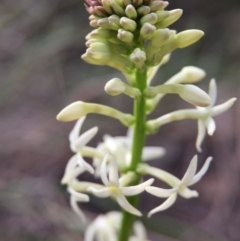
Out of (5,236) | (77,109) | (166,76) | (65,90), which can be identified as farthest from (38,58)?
(77,109)

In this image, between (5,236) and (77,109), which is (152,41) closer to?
(77,109)

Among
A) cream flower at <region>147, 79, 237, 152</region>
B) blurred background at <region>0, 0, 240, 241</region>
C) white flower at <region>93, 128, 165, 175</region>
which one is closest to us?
cream flower at <region>147, 79, 237, 152</region>

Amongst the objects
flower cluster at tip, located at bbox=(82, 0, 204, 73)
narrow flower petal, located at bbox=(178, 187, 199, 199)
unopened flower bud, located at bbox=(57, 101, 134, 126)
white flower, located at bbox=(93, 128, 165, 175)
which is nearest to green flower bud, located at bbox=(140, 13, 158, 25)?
flower cluster at tip, located at bbox=(82, 0, 204, 73)

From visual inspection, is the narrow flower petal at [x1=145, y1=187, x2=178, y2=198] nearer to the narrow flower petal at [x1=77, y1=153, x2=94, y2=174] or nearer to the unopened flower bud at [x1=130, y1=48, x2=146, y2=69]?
the narrow flower petal at [x1=77, y1=153, x2=94, y2=174]

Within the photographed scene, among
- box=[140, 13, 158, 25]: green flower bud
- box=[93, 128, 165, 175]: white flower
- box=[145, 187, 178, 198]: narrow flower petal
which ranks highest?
box=[140, 13, 158, 25]: green flower bud

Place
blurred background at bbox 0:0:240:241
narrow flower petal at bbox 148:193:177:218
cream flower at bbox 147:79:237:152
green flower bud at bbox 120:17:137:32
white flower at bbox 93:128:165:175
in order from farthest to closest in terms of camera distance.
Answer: blurred background at bbox 0:0:240:241 → white flower at bbox 93:128:165:175 → cream flower at bbox 147:79:237:152 → narrow flower petal at bbox 148:193:177:218 → green flower bud at bbox 120:17:137:32

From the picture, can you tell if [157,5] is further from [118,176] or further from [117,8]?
[118,176]
